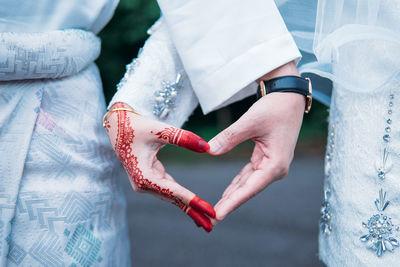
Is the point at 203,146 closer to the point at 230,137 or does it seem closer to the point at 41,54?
the point at 230,137

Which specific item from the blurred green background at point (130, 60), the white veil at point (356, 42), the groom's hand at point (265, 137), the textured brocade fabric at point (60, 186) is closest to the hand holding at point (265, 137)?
the groom's hand at point (265, 137)

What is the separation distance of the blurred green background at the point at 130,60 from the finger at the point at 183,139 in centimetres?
418

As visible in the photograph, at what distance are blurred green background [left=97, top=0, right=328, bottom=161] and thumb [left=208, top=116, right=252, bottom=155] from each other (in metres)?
4.14

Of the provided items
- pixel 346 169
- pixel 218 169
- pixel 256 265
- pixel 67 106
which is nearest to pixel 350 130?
pixel 346 169

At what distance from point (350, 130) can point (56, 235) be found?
0.65 m

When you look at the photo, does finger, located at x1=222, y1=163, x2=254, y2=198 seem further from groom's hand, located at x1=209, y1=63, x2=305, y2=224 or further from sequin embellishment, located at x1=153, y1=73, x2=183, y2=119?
sequin embellishment, located at x1=153, y1=73, x2=183, y2=119

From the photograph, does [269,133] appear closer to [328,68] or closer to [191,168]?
[328,68]

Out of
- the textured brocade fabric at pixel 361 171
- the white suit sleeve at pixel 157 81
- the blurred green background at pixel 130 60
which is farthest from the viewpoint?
the blurred green background at pixel 130 60

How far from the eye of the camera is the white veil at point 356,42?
2.53 ft

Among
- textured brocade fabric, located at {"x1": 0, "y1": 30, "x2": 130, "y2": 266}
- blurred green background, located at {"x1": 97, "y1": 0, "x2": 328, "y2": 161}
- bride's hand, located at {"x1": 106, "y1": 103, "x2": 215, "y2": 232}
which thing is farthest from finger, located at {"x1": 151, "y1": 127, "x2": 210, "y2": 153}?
blurred green background, located at {"x1": 97, "y1": 0, "x2": 328, "y2": 161}

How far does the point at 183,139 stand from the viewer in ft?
2.55

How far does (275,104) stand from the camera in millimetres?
809

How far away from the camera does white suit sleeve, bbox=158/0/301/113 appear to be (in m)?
A: 0.85

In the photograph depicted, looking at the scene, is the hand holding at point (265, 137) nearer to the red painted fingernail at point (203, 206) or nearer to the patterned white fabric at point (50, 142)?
the red painted fingernail at point (203, 206)
